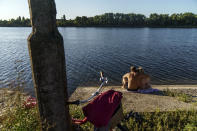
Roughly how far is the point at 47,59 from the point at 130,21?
135m

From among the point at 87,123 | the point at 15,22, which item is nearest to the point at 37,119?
the point at 87,123

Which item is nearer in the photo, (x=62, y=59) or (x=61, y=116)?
(x=62, y=59)

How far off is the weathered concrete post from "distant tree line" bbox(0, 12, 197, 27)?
125 meters

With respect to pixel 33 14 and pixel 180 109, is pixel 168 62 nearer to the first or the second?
pixel 180 109

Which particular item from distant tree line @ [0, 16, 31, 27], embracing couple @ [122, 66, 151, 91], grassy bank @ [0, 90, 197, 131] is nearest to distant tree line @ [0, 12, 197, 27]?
distant tree line @ [0, 16, 31, 27]

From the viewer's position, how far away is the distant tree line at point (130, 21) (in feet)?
385

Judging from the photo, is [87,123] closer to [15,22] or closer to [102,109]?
[102,109]

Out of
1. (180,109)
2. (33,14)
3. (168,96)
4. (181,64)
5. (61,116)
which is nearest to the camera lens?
(33,14)

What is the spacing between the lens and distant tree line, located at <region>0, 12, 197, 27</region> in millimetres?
117438

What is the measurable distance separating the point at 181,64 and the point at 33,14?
21.6 meters

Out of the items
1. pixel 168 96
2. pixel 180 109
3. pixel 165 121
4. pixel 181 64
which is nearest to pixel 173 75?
pixel 181 64

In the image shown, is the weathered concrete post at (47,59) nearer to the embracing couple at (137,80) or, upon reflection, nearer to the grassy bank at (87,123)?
the grassy bank at (87,123)

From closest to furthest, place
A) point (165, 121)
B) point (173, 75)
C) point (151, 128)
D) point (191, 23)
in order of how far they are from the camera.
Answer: point (151, 128)
point (165, 121)
point (173, 75)
point (191, 23)

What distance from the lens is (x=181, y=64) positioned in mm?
20562
